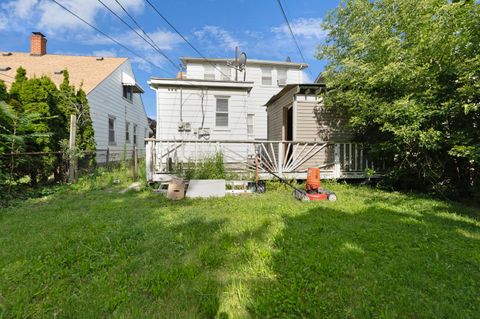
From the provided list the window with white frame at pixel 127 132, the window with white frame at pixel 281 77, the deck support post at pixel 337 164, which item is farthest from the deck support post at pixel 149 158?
the window with white frame at pixel 281 77

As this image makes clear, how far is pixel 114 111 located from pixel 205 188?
9.57 m

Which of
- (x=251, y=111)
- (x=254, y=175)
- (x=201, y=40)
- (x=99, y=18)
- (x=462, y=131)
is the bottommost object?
(x=254, y=175)

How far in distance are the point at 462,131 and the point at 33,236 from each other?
7.89 metres

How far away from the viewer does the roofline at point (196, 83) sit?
7.76 meters

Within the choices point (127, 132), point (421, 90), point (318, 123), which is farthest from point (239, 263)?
point (127, 132)

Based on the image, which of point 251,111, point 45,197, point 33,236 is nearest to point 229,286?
point 33,236

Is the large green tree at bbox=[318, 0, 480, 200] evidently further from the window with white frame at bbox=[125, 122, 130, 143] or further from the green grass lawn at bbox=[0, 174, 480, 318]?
the window with white frame at bbox=[125, 122, 130, 143]

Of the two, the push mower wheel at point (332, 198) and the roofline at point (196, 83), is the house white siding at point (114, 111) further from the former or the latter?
the push mower wheel at point (332, 198)

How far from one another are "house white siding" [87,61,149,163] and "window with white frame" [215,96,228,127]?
466 cm

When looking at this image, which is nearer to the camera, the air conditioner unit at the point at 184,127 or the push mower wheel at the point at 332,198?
the push mower wheel at the point at 332,198

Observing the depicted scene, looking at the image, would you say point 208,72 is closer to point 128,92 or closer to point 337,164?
point 128,92

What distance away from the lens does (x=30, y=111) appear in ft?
20.2

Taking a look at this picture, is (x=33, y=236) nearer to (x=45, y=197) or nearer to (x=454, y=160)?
(x=45, y=197)

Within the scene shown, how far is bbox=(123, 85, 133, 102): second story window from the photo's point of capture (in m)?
13.4
